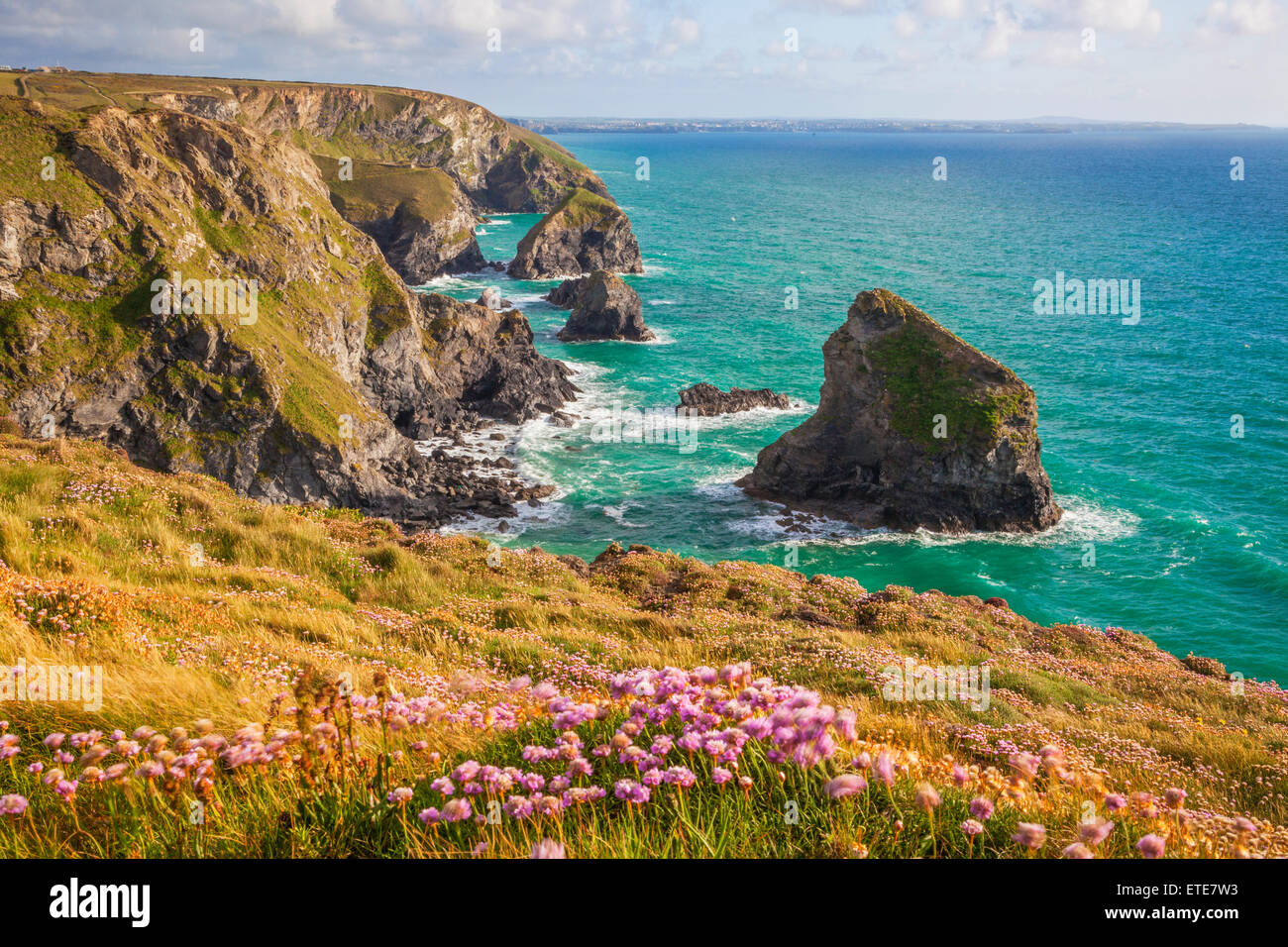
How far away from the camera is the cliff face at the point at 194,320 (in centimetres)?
4284

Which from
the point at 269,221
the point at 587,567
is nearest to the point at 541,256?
the point at 269,221

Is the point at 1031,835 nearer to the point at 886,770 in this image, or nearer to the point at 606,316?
the point at 886,770

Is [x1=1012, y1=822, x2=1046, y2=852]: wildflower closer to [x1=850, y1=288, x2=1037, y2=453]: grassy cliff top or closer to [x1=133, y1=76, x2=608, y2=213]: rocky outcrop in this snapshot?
[x1=850, y1=288, x2=1037, y2=453]: grassy cliff top

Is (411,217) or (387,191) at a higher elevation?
(387,191)

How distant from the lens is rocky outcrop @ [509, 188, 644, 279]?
12744 centimetres

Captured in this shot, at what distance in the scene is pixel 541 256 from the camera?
12769 centimetres

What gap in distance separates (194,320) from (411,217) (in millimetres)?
86413

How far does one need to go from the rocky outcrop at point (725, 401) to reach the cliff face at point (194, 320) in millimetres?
22185

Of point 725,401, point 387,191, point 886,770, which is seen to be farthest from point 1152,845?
point 387,191

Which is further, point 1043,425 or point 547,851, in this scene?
point 1043,425

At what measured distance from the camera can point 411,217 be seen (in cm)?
12494

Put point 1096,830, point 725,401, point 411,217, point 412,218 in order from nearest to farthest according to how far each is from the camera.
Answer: point 1096,830 → point 725,401 → point 412,218 → point 411,217
